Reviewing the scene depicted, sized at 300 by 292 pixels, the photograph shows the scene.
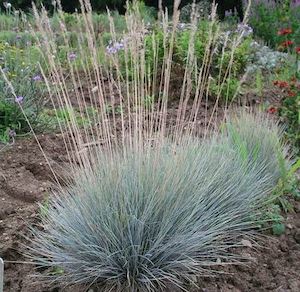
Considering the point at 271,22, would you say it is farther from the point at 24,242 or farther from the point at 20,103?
the point at 24,242

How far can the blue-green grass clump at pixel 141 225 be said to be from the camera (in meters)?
2.95

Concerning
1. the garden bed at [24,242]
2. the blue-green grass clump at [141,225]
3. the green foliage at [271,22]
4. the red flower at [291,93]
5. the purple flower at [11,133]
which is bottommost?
the green foliage at [271,22]

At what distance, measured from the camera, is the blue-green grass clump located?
2.95 metres

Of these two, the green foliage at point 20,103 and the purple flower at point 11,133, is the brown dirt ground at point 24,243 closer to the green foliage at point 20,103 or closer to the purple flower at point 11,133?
the purple flower at point 11,133

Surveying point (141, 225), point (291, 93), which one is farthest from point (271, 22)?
point (141, 225)

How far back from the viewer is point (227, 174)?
11.7 feet

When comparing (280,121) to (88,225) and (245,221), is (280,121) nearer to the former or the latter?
(245,221)

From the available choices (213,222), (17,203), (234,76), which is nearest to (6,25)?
(234,76)

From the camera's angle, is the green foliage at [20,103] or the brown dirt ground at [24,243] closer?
the brown dirt ground at [24,243]

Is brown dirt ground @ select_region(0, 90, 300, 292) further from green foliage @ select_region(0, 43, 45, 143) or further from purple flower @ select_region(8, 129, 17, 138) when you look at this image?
green foliage @ select_region(0, 43, 45, 143)

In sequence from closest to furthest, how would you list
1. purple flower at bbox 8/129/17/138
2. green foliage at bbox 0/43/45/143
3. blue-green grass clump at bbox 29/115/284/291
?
blue-green grass clump at bbox 29/115/284/291 < purple flower at bbox 8/129/17/138 < green foliage at bbox 0/43/45/143

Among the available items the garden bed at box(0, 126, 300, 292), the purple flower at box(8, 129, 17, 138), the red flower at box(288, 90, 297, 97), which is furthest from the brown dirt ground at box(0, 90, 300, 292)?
the red flower at box(288, 90, 297, 97)

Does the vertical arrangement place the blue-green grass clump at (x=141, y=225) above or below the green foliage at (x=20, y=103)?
above

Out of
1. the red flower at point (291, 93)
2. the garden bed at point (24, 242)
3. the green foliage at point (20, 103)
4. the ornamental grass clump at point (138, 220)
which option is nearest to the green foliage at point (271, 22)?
the red flower at point (291, 93)
